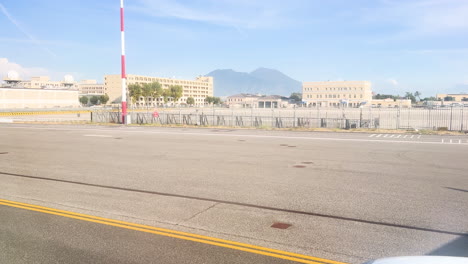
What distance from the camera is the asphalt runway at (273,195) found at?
612cm

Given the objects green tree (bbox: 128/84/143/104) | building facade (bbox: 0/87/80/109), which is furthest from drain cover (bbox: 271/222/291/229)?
green tree (bbox: 128/84/143/104)

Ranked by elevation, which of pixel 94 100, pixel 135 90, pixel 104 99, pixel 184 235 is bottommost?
pixel 184 235

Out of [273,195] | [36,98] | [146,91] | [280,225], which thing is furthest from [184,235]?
[146,91]

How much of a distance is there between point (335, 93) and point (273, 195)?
5378 inches

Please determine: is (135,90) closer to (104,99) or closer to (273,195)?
(104,99)

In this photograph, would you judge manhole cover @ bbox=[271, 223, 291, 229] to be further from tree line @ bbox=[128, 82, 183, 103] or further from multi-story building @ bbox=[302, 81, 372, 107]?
tree line @ bbox=[128, 82, 183, 103]

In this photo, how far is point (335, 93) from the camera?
458ft

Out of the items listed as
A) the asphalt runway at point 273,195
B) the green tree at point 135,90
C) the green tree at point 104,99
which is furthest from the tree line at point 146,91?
the asphalt runway at point 273,195

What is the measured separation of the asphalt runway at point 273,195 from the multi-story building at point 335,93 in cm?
12119

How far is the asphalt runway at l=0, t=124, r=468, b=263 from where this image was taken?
6121mm

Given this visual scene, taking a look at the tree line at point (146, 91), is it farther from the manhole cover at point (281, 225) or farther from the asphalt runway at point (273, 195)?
the manhole cover at point (281, 225)

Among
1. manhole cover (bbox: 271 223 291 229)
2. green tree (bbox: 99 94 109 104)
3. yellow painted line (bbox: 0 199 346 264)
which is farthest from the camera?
green tree (bbox: 99 94 109 104)

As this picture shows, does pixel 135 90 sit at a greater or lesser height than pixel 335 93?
greater

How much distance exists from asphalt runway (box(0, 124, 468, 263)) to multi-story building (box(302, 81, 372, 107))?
398ft
